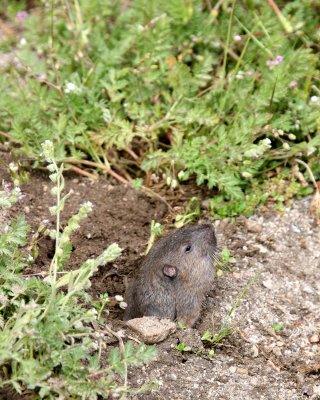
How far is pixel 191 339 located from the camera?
4.57 metres

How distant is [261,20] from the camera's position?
19.6 ft

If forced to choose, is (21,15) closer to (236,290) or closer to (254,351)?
(236,290)

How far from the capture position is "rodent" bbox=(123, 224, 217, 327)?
4.98 metres

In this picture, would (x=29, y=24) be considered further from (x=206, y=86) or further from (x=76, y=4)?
(x=206, y=86)

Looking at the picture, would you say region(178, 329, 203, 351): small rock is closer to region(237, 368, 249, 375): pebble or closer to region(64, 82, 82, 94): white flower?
region(237, 368, 249, 375): pebble

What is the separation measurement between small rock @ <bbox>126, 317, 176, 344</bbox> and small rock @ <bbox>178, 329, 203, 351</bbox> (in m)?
0.08

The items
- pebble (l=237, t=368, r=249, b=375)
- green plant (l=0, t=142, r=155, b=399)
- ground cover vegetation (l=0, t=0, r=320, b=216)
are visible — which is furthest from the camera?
ground cover vegetation (l=0, t=0, r=320, b=216)

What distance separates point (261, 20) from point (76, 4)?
60.0 inches

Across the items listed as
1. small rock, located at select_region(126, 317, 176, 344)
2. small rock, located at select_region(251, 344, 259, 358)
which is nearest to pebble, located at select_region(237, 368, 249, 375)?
small rock, located at select_region(251, 344, 259, 358)

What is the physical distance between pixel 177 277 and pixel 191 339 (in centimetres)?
65

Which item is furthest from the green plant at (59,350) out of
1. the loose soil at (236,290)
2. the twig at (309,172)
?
the twig at (309,172)

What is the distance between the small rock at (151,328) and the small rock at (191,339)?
75 mm

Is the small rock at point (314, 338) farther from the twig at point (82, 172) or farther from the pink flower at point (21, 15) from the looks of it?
the pink flower at point (21, 15)

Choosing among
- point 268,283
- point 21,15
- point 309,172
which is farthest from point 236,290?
point 21,15
